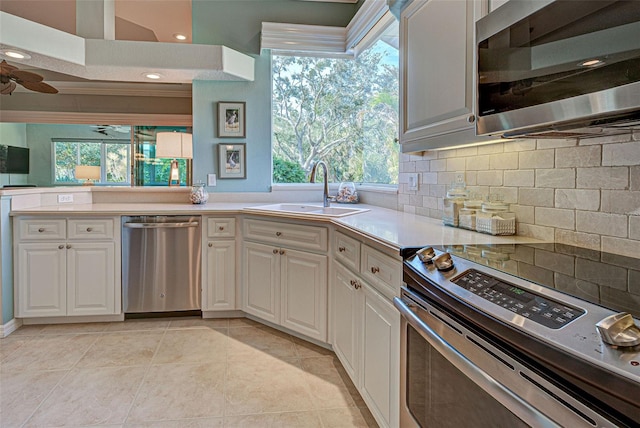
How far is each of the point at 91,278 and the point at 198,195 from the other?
1053 millimetres

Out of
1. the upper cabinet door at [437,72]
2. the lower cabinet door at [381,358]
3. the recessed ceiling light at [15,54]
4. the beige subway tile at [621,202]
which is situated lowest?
the lower cabinet door at [381,358]

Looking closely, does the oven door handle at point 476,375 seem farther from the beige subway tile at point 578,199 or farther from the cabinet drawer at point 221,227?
the cabinet drawer at point 221,227

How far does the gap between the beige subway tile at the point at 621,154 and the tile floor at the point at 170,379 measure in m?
1.47

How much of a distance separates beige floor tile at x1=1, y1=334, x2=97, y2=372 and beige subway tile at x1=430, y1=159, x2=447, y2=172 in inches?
97.6

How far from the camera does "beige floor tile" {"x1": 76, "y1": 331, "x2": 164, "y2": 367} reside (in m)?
2.40

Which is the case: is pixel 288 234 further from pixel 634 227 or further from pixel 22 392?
pixel 634 227

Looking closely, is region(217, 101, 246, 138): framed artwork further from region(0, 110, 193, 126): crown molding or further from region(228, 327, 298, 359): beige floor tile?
region(0, 110, 193, 126): crown molding

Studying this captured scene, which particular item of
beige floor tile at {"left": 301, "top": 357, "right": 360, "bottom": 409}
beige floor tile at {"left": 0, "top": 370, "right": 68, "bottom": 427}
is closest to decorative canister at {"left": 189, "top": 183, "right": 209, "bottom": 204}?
beige floor tile at {"left": 0, "top": 370, "right": 68, "bottom": 427}

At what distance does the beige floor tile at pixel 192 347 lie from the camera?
8.05 ft

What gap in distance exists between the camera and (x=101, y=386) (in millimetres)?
2113

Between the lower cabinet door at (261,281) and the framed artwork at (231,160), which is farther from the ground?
the framed artwork at (231,160)

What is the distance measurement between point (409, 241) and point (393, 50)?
1.95 meters

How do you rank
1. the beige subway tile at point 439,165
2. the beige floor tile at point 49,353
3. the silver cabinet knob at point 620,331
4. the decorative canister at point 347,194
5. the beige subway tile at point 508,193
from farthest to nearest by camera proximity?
the decorative canister at point 347,194, the beige floor tile at point 49,353, the beige subway tile at point 439,165, the beige subway tile at point 508,193, the silver cabinet knob at point 620,331

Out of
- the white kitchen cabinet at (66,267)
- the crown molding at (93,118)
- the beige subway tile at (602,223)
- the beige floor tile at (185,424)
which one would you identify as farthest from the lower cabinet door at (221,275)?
the crown molding at (93,118)
